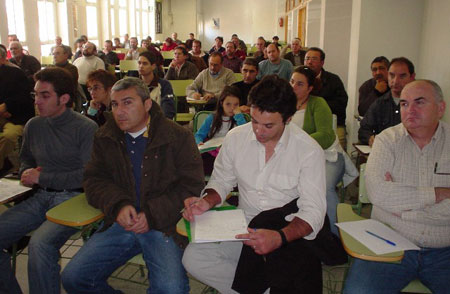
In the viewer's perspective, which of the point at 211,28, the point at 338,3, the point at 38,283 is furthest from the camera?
the point at 211,28

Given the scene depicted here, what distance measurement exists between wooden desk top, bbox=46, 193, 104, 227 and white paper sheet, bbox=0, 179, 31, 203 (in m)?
0.33

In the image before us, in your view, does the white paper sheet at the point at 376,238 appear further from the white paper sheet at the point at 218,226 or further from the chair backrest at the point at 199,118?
the chair backrest at the point at 199,118

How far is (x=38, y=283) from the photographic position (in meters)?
2.09

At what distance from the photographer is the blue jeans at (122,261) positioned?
1939 millimetres

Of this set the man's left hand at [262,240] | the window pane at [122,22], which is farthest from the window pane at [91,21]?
the man's left hand at [262,240]

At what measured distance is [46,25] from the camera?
1120cm

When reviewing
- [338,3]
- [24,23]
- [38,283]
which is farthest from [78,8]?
[38,283]

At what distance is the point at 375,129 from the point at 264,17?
66.1ft

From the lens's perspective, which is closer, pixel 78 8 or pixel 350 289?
pixel 350 289

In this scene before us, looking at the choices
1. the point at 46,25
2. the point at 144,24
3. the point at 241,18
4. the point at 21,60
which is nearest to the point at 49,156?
the point at 21,60

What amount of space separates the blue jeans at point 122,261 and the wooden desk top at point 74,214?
160 mm

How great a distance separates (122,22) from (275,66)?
12.7 m

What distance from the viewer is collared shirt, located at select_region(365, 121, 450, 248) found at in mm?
1903

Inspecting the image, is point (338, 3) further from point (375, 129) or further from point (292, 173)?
point (292, 173)
